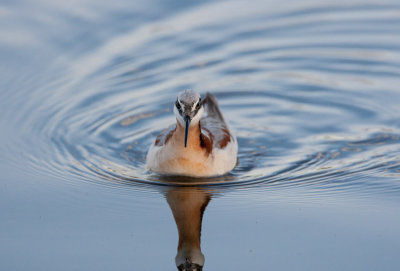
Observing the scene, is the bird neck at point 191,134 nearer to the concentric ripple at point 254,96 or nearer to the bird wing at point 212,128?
the bird wing at point 212,128

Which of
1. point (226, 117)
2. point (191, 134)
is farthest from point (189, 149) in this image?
point (226, 117)

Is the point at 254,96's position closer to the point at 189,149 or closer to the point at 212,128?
the point at 212,128

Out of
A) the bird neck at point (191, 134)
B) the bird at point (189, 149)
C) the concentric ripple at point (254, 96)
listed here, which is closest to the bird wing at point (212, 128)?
the bird at point (189, 149)

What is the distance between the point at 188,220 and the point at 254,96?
16.7ft

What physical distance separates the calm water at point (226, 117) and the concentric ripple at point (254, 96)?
39 millimetres

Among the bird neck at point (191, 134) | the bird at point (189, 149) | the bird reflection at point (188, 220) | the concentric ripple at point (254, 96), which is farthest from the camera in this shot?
the concentric ripple at point (254, 96)

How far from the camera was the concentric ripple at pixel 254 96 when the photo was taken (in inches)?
449

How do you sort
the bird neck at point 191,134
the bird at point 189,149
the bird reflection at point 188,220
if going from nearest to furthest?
the bird reflection at point 188,220, the bird at point 189,149, the bird neck at point 191,134

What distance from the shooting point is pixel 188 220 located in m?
9.71

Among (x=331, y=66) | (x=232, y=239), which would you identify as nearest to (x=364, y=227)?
(x=232, y=239)

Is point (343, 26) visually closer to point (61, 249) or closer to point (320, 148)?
point (320, 148)

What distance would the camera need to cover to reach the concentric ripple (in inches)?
449

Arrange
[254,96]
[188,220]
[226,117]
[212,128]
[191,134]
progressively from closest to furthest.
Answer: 1. [188,220]
2. [191,134]
3. [212,128]
4. [226,117]
5. [254,96]

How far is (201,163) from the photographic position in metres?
11.3
